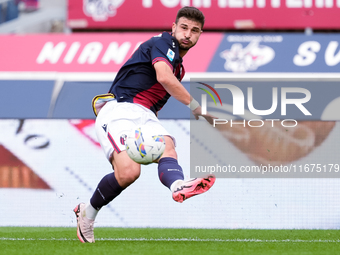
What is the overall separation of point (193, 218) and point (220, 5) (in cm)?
605

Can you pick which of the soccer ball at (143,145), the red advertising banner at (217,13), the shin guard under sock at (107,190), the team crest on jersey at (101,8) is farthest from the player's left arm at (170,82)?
the team crest on jersey at (101,8)

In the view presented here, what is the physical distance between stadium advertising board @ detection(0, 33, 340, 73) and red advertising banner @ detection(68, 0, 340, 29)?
343mm

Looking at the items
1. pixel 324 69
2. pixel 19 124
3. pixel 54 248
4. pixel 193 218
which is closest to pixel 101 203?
pixel 54 248

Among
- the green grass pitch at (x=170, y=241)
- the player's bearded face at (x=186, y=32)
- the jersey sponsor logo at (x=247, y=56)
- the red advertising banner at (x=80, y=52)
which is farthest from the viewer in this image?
the red advertising banner at (x=80, y=52)

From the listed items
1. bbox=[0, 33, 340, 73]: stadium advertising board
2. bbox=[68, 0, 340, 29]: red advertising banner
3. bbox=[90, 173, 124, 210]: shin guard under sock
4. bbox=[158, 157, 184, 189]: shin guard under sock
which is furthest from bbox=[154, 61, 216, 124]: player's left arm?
bbox=[68, 0, 340, 29]: red advertising banner

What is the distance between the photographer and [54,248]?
A: 3732 millimetres

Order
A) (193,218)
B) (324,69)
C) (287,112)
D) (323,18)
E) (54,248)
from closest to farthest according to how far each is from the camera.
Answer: (54,248) < (193,218) < (287,112) < (324,69) < (323,18)

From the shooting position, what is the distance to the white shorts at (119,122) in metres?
3.73

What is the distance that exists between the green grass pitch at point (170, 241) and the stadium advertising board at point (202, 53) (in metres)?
5.11

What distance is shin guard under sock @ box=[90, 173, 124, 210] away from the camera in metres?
3.82

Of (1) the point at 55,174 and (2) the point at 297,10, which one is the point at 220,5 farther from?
(1) the point at 55,174

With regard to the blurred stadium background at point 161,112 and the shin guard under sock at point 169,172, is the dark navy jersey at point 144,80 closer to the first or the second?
the shin guard under sock at point 169,172

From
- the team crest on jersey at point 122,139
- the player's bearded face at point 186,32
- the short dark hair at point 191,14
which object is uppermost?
the short dark hair at point 191,14

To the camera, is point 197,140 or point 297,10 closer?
point 197,140
